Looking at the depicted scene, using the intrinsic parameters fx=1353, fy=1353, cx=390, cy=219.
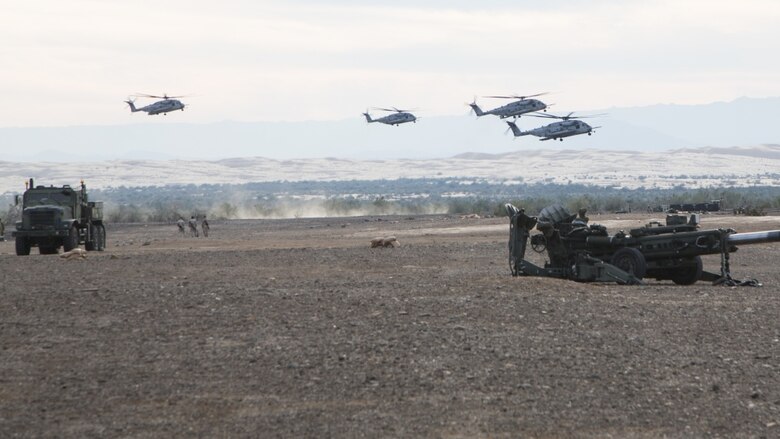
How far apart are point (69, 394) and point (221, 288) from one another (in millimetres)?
9377

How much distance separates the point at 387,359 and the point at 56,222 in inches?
1087

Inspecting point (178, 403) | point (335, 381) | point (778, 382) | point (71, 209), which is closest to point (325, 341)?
point (335, 381)

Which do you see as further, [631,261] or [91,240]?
[91,240]

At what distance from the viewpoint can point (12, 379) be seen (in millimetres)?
14461

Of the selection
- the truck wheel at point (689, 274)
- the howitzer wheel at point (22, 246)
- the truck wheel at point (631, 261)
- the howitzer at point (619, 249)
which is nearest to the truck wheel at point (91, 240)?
the howitzer wheel at point (22, 246)

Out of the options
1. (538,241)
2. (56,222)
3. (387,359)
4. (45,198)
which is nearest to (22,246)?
(56,222)

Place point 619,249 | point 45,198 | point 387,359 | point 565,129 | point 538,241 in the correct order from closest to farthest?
point 387,359 < point 619,249 < point 538,241 < point 45,198 < point 565,129

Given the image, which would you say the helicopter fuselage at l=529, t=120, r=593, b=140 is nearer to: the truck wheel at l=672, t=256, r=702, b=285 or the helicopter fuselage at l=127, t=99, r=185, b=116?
the helicopter fuselage at l=127, t=99, r=185, b=116

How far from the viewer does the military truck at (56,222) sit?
134 ft

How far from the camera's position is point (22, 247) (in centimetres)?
4106

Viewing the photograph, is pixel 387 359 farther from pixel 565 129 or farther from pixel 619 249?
pixel 565 129

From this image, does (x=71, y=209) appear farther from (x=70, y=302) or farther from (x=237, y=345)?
(x=237, y=345)

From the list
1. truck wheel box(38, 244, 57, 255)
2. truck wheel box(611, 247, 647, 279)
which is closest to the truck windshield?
truck wheel box(38, 244, 57, 255)

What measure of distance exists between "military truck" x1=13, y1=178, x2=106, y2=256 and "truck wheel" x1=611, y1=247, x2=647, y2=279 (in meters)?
21.0
